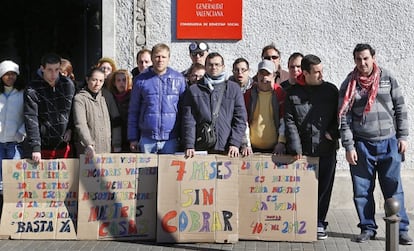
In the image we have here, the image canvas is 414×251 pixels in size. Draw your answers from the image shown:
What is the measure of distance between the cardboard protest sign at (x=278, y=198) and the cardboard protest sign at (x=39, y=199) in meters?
1.61

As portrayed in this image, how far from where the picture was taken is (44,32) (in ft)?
37.9

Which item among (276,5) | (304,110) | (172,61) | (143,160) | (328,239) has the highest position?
(276,5)

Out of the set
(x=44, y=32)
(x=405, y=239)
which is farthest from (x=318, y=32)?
(x=44, y=32)

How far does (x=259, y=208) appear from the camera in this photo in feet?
22.3

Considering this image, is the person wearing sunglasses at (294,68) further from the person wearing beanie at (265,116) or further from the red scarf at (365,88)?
the red scarf at (365,88)

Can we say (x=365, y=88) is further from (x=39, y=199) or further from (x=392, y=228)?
(x=39, y=199)

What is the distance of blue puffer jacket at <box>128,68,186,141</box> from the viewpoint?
22.2 ft

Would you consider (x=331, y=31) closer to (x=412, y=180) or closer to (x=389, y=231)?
(x=412, y=180)

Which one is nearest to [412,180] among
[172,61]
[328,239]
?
[328,239]

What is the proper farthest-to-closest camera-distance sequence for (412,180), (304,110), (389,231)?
(412,180), (304,110), (389,231)

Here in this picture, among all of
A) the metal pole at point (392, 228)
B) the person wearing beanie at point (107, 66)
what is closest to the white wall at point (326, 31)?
the person wearing beanie at point (107, 66)

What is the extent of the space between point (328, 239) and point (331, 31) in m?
2.57

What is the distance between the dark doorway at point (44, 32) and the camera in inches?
420

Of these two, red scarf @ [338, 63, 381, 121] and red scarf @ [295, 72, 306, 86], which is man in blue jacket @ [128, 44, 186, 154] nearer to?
red scarf @ [295, 72, 306, 86]
